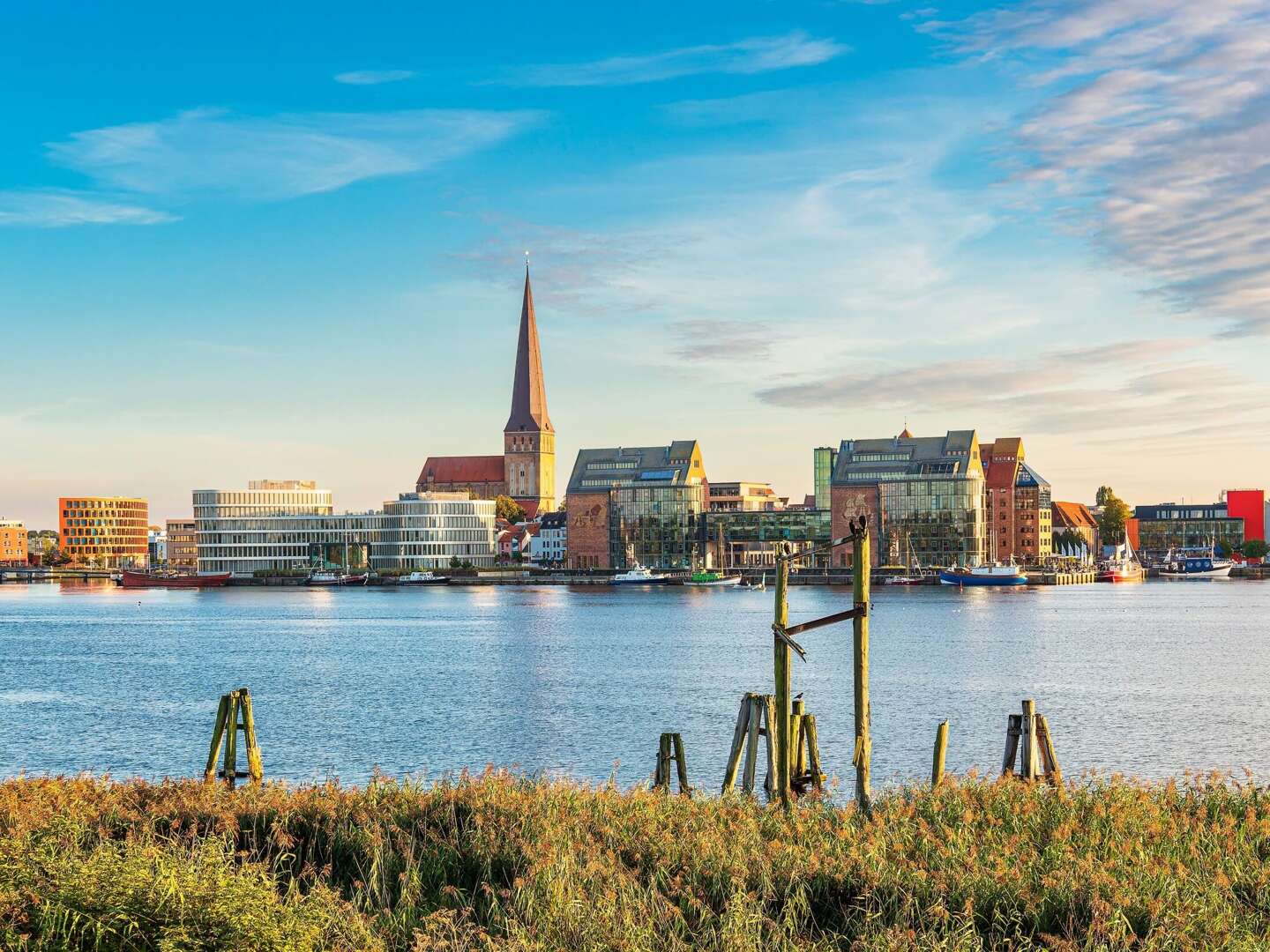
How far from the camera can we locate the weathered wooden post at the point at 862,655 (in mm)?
16891

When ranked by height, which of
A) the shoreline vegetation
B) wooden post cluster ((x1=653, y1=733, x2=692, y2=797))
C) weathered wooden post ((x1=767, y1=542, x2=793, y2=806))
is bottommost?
wooden post cluster ((x1=653, y1=733, x2=692, y2=797))

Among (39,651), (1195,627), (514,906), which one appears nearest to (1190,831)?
(514,906)

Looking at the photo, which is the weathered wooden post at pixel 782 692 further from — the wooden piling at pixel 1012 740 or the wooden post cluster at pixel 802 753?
the wooden piling at pixel 1012 740

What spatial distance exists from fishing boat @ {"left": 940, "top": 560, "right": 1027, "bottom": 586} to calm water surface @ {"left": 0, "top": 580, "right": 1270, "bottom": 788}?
2505 inches

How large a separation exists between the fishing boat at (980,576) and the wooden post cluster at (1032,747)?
565 feet

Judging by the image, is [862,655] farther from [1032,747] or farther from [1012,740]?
[1012,740]

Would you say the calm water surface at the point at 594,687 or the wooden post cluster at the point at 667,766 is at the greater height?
the wooden post cluster at the point at 667,766

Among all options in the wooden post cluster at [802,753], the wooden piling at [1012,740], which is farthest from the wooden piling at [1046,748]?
the wooden post cluster at [802,753]

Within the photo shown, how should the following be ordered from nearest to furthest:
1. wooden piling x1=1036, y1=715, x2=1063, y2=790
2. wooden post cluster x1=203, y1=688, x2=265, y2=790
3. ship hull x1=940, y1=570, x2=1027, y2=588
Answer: wooden piling x1=1036, y1=715, x2=1063, y2=790 → wooden post cluster x1=203, y1=688, x2=265, y2=790 → ship hull x1=940, y1=570, x2=1027, y2=588

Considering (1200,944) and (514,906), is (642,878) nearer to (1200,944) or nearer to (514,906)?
(514,906)

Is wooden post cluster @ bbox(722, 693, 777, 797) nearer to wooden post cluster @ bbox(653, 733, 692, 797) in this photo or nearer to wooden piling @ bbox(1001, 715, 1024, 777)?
wooden post cluster @ bbox(653, 733, 692, 797)

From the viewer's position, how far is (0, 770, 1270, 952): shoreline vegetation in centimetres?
1115

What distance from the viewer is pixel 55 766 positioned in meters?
37.9

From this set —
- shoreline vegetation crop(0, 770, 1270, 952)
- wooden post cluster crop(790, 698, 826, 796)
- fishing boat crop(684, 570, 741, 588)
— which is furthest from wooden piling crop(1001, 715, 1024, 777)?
fishing boat crop(684, 570, 741, 588)
